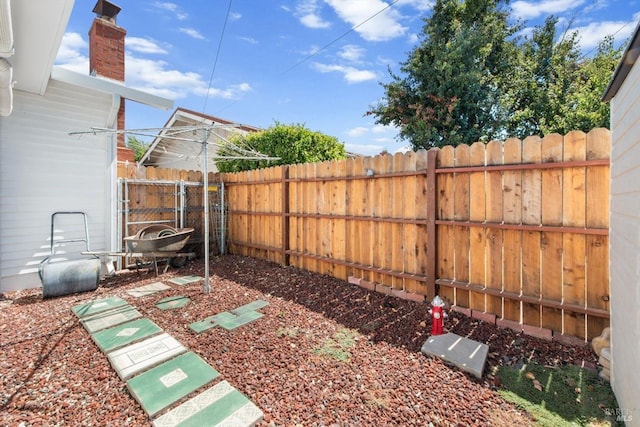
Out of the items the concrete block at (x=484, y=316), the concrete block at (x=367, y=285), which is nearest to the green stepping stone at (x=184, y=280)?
the concrete block at (x=367, y=285)

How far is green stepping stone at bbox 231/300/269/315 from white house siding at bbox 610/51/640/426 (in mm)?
3337

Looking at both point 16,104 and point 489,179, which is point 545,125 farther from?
point 16,104

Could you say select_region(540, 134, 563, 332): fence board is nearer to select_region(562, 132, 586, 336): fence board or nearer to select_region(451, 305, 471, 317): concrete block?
select_region(562, 132, 586, 336): fence board

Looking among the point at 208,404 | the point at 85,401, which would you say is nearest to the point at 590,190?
the point at 208,404

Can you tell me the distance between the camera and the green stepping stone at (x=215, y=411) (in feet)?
6.16

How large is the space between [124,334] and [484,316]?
154 inches

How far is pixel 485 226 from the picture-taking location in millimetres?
3258

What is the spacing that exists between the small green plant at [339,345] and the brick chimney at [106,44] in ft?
22.0

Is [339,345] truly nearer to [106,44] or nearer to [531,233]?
[531,233]

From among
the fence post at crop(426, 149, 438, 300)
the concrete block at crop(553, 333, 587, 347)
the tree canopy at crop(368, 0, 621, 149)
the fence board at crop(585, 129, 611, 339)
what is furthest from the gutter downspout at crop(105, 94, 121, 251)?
the tree canopy at crop(368, 0, 621, 149)

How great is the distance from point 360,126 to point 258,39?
5037mm

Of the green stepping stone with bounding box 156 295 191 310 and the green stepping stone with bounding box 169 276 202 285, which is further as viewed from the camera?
the green stepping stone with bounding box 169 276 202 285

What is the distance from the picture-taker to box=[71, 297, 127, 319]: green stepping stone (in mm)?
3600

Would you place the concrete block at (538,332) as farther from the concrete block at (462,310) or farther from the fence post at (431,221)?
the fence post at (431,221)
